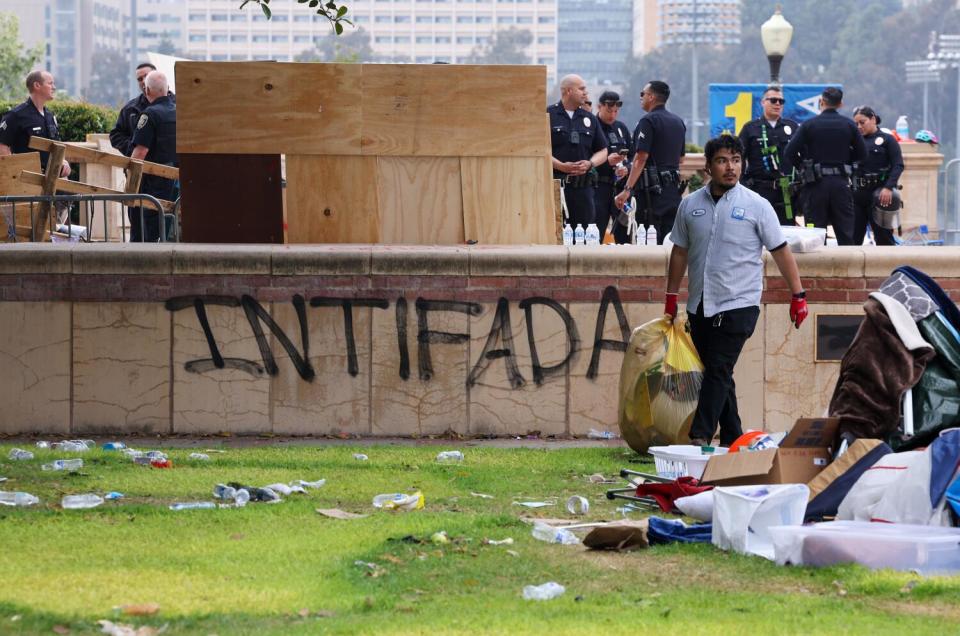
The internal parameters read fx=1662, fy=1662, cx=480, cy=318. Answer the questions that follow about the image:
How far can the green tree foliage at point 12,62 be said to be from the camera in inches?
2586

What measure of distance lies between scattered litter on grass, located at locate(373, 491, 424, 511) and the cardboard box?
1.43m

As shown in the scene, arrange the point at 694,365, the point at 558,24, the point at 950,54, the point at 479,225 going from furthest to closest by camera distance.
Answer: the point at 558,24, the point at 950,54, the point at 479,225, the point at 694,365

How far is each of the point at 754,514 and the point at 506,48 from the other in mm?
149090

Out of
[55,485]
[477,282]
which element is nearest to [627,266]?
[477,282]

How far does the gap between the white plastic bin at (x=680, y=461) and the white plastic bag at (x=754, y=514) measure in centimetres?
162

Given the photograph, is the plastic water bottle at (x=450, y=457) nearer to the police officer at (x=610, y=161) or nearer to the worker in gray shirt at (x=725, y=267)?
the worker in gray shirt at (x=725, y=267)

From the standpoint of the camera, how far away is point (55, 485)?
27.9ft

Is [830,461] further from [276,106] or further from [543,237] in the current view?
[276,106]

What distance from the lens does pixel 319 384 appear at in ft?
36.0

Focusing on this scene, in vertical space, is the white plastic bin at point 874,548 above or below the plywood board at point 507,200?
below

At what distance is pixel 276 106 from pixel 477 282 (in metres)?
1.95

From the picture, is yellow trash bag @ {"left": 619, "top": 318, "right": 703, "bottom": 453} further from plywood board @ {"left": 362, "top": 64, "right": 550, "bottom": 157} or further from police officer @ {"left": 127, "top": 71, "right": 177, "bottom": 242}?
police officer @ {"left": 127, "top": 71, "right": 177, "bottom": 242}

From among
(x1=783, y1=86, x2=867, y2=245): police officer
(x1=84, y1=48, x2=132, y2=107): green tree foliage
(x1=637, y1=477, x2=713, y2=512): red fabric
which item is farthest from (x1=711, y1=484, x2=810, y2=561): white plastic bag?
(x1=84, y1=48, x2=132, y2=107): green tree foliage

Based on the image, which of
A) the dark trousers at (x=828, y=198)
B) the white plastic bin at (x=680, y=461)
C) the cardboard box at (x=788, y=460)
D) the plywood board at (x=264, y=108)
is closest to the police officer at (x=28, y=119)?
the plywood board at (x=264, y=108)
